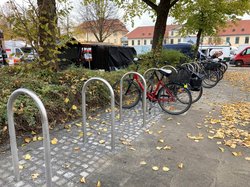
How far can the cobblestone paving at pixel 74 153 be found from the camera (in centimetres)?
235

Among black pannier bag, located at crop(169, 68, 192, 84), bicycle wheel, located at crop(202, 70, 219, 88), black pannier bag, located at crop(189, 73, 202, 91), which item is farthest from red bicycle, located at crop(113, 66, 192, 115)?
bicycle wheel, located at crop(202, 70, 219, 88)

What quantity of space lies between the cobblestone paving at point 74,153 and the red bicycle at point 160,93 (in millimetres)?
709

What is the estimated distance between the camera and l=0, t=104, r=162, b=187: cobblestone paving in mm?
2348

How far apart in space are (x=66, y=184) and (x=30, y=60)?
3.71 meters

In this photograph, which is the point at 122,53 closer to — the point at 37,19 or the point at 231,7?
the point at 231,7

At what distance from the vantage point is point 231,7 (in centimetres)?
1144

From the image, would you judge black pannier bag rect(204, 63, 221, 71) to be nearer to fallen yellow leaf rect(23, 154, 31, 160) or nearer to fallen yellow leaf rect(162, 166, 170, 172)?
fallen yellow leaf rect(162, 166, 170, 172)

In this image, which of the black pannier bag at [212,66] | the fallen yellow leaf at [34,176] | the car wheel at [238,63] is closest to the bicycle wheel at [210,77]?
the black pannier bag at [212,66]

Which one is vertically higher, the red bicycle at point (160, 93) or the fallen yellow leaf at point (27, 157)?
the red bicycle at point (160, 93)

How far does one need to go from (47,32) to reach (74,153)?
2.93 m

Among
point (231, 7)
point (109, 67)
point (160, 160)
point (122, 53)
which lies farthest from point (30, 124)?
point (231, 7)

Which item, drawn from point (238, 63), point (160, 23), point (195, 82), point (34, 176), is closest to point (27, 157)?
point (34, 176)

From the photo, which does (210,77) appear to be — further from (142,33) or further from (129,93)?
(142,33)

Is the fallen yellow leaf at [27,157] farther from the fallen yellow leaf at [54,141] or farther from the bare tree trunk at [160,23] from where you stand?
the bare tree trunk at [160,23]
